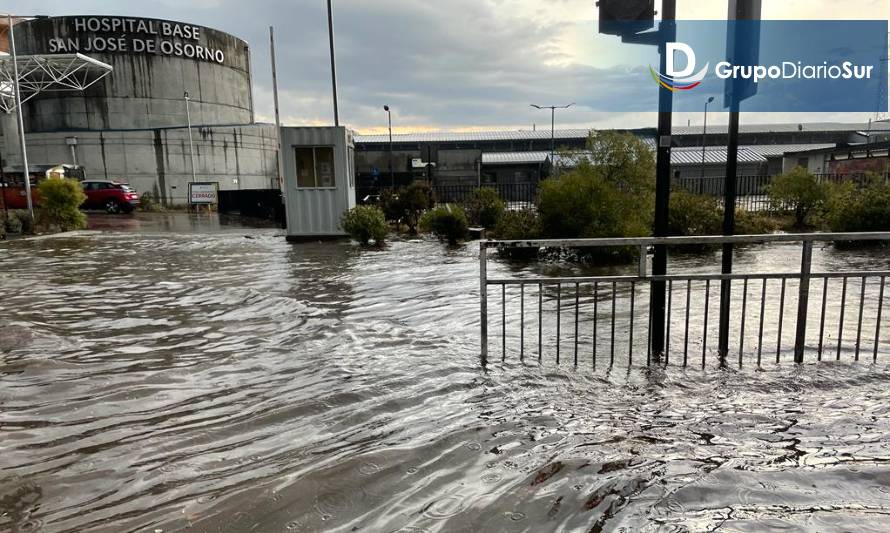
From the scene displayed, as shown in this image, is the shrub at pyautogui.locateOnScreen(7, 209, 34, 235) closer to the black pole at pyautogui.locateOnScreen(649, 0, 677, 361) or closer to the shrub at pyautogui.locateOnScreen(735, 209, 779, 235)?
the black pole at pyautogui.locateOnScreen(649, 0, 677, 361)

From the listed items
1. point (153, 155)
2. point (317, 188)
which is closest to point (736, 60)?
point (317, 188)

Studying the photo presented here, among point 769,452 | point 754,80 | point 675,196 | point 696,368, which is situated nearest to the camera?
point 769,452

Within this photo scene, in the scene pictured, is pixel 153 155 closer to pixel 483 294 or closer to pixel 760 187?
pixel 760 187

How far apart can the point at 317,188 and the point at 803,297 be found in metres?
15.8

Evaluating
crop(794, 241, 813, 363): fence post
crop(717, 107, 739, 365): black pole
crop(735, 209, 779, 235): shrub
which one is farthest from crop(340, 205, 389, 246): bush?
crop(794, 241, 813, 363): fence post

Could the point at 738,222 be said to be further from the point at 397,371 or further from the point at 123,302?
the point at 123,302

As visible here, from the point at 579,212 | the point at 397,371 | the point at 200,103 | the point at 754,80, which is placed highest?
the point at 200,103

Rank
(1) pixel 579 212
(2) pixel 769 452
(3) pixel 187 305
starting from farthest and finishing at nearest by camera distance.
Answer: (1) pixel 579 212 → (3) pixel 187 305 → (2) pixel 769 452

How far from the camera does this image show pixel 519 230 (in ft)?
47.3

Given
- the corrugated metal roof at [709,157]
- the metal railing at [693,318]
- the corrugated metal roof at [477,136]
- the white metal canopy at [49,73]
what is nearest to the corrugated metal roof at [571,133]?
the corrugated metal roof at [477,136]

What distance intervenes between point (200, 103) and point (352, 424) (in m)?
56.0

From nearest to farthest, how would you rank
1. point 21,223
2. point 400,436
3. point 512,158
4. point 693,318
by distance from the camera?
point 400,436 → point 693,318 → point 21,223 → point 512,158

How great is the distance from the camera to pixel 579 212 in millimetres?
12266

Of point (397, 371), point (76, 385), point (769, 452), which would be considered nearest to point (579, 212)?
point (397, 371)
